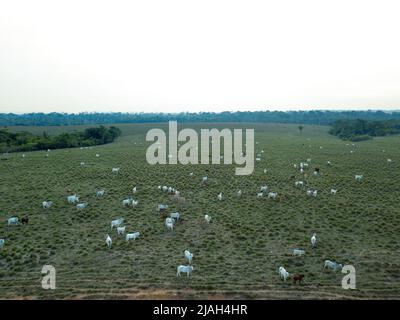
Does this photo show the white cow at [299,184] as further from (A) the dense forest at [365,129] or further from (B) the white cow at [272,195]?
(A) the dense forest at [365,129]

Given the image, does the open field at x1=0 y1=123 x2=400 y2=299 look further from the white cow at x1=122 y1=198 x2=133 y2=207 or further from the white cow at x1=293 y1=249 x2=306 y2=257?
the white cow at x1=122 y1=198 x2=133 y2=207

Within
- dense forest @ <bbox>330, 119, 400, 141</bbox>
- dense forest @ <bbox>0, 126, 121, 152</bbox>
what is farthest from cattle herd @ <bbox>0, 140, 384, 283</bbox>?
dense forest @ <bbox>330, 119, 400, 141</bbox>

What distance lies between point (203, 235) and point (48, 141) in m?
65.6

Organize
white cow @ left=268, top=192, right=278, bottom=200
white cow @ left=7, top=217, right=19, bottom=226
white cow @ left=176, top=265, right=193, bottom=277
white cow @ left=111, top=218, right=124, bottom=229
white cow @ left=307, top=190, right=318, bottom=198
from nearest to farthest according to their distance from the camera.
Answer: white cow @ left=176, top=265, right=193, bottom=277, white cow @ left=111, top=218, right=124, bottom=229, white cow @ left=7, top=217, right=19, bottom=226, white cow @ left=268, top=192, right=278, bottom=200, white cow @ left=307, top=190, right=318, bottom=198

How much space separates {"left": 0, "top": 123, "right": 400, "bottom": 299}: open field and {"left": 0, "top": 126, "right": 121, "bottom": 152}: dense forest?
108 ft

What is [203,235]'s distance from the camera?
25219 mm

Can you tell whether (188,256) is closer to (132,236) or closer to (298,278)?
(132,236)

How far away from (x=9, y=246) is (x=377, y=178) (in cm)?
3874

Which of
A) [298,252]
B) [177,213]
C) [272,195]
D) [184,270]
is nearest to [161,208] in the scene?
[177,213]

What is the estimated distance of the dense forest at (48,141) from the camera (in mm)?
75250

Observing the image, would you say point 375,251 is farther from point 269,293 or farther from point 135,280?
point 135,280

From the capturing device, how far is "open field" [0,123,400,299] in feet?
59.1

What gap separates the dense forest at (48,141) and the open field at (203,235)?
32894 mm
